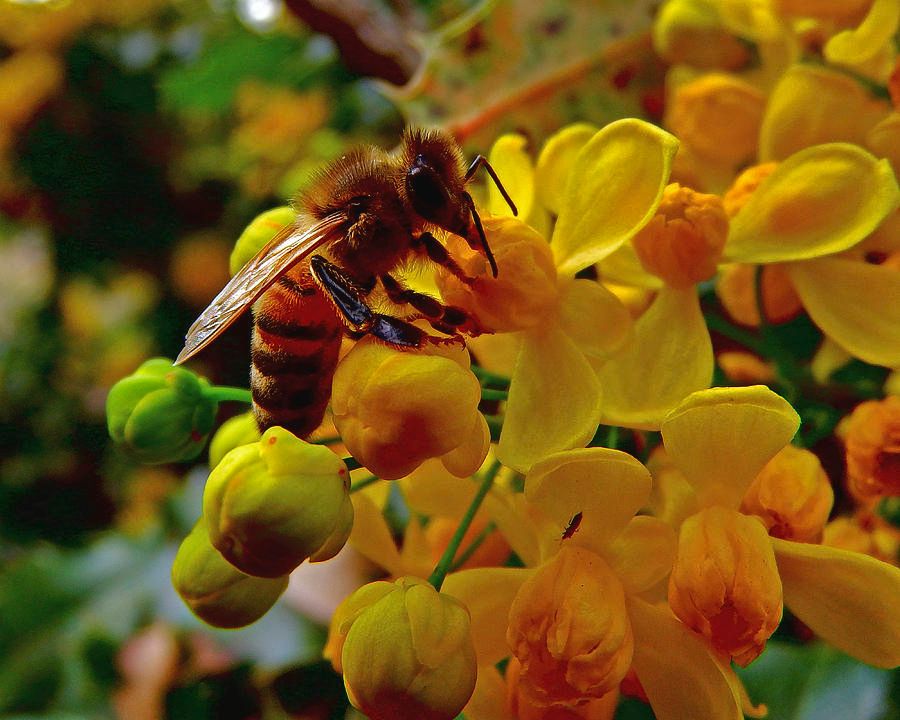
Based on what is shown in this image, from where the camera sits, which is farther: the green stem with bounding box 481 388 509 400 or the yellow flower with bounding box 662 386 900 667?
the green stem with bounding box 481 388 509 400

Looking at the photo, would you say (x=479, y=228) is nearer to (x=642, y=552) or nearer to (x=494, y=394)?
(x=494, y=394)

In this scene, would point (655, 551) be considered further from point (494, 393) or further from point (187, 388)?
point (187, 388)

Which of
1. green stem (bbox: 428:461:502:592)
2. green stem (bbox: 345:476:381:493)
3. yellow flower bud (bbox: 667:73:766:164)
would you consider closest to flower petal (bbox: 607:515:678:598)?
green stem (bbox: 428:461:502:592)

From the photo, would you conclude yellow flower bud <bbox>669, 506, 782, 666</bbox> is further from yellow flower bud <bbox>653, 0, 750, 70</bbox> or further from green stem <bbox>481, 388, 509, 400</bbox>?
yellow flower bud <bbox>653, 0, 750, 70</bbox>

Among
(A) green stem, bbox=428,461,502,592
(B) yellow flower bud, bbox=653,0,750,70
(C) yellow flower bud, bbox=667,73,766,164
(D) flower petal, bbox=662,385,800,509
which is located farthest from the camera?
(B) yellow flower bud, bbox=653,0,750,70

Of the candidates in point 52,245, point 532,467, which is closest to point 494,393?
point 532,467

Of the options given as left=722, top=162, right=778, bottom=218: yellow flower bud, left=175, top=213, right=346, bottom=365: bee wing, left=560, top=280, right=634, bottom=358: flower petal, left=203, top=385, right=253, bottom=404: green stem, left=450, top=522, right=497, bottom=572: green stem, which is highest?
left=175, top=213, right=346, bottom=365: bee wing

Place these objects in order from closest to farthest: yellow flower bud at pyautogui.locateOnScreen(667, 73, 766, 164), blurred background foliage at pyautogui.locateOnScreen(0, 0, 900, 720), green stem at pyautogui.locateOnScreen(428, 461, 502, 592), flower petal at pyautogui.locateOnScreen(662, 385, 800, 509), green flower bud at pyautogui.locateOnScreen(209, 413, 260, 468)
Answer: flower petal at pyautogui.locateOnScreen(662, 385, 800, 509), green stem at pyautogui.locateOnScreen(428, 461, 502, 592), green flower bud at pyautogui.locateOnScreen(209, 413, 260, 468), yellow flower bud at pyautogui.locateOnScreen(667, 73, 766, 164), blurred background foliage at pyautogui.locateOnScreen(0, 0, 900, 720)

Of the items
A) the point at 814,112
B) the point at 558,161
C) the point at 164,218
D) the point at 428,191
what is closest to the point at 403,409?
the point at 428,191
